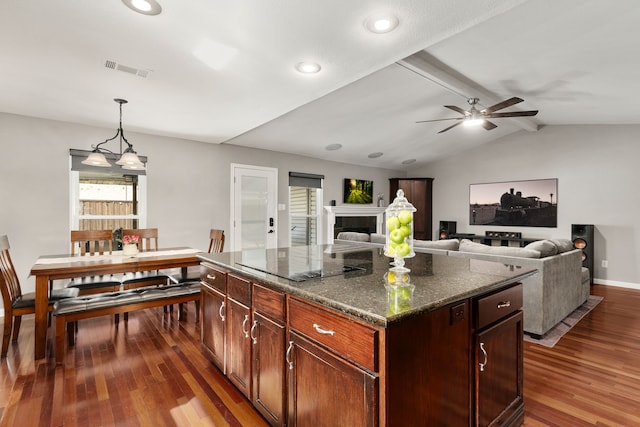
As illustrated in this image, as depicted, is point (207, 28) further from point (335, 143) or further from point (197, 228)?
point (335, 143)

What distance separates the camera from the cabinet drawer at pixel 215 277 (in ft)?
7.12

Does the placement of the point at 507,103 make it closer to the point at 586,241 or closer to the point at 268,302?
the point at 268,302

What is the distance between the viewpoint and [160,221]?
4.67 meters

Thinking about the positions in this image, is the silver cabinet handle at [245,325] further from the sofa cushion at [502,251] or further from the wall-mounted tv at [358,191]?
the wall-mounted tv at [358,191]

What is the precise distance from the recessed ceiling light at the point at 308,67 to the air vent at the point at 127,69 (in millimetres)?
1266

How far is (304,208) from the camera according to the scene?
6426 millimetres

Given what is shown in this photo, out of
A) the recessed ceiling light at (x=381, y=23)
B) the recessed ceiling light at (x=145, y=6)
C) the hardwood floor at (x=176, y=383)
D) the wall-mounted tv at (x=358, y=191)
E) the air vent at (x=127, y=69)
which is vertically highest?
the recessed ceiling light at (x=381, y=23)

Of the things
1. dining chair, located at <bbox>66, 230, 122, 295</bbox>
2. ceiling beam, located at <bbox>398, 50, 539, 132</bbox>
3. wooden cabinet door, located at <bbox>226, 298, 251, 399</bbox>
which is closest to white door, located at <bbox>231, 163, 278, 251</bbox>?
dining chair, located at <bbox>66, 230, 122, 295</bbox>

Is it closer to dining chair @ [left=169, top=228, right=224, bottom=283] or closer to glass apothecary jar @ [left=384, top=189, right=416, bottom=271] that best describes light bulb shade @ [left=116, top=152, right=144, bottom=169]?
dining chair @ [left=169, top=228, right=224, bottom=283]

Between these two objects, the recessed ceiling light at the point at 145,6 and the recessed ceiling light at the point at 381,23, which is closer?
the recessed ceiling light at the point at 145,6

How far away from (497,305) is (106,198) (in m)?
4.78

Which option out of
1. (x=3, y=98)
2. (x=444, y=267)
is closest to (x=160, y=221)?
(x=3, y=98)

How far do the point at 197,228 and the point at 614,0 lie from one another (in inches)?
203

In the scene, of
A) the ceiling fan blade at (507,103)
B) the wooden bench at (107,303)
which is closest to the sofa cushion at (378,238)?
the ceiling fan blade at (507,103)
